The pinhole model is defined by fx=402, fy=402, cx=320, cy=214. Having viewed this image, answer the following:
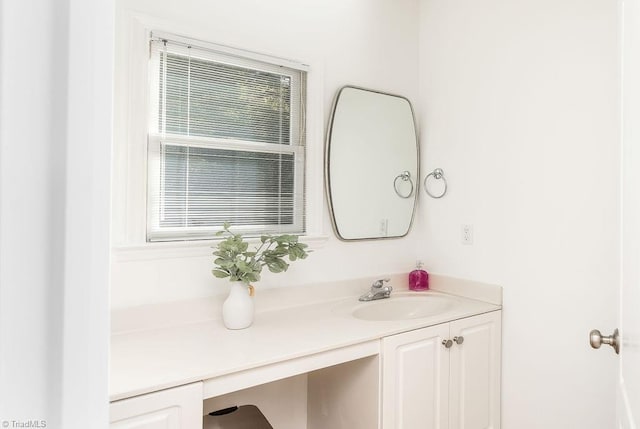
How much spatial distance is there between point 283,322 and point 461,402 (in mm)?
887

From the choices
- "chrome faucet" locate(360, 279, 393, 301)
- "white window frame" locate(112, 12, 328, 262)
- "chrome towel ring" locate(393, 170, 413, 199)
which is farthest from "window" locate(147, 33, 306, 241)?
"chrome towel ring" locate(393, 170, 413, 199)

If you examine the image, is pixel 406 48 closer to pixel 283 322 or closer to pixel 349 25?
pixel 349 25

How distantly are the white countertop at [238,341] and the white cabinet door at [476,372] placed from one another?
0.22 feet

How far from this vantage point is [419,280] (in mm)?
2275

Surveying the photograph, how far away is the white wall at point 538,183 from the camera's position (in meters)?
1.67

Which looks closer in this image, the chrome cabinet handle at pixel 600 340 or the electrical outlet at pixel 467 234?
the chrome cabinet handle at pixel 600 340

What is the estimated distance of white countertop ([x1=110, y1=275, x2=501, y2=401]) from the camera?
113 cm

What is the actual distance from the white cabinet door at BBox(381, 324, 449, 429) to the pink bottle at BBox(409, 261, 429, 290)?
55cm

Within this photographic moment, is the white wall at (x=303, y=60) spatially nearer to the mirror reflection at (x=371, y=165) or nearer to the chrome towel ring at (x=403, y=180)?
the mirror reflection at (x=371, y=165)

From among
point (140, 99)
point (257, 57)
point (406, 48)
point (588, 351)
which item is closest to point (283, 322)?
point (140, 99)

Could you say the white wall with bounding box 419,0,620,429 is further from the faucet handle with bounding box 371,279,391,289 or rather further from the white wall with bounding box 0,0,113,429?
the white wall with bounding box 0,0,113,429

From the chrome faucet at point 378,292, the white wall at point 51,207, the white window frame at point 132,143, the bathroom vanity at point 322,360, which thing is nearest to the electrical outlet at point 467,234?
the bathroom vanity at point 322,360

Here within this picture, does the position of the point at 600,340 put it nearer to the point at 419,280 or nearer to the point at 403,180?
the point at 419,280

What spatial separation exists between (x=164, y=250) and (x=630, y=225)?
4.79ft
